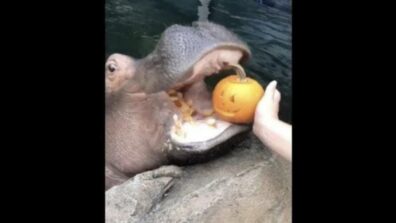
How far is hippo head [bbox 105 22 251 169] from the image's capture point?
4.99 ft


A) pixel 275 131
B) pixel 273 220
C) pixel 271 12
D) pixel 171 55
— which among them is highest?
pixel 271 12

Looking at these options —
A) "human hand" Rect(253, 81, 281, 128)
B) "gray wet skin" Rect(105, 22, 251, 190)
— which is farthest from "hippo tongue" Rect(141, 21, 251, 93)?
"human hand" Rect(253, 81, 281, 128)

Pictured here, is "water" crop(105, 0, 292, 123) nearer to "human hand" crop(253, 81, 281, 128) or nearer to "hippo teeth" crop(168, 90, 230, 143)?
"human hand" crop(253, 81, 281, 128)

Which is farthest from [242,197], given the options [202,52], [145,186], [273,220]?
[202,52]

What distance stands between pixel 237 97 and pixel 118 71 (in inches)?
11.7

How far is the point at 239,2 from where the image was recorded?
1562 millimetres

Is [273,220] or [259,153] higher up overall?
[259,153]

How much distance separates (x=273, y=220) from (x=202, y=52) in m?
0.44

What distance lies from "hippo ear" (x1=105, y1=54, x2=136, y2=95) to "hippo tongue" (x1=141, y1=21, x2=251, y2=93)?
2.5 inches

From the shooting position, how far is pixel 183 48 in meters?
1.51

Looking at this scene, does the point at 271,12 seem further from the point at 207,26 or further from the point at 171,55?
the point at 171,55

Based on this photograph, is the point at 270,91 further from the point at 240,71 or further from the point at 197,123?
the point at 197,123
